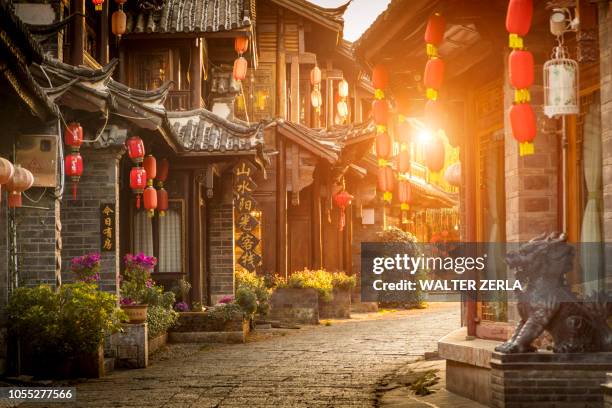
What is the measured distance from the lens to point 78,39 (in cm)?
2023

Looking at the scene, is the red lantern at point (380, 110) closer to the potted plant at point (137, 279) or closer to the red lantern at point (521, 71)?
the red lantern at point (521, 71)

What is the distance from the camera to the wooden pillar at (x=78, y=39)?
66.2ft

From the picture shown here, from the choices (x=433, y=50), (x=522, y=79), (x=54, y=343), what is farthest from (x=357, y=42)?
(x=54, y=343)

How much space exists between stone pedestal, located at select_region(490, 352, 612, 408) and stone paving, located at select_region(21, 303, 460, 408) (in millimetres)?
2735

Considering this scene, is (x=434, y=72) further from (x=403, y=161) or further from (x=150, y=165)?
(x=150, y=165)

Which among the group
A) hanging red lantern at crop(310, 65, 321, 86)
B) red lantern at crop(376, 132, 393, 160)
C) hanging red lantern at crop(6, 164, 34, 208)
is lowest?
hanging red lantern at crop(6, 164, 34, 208)

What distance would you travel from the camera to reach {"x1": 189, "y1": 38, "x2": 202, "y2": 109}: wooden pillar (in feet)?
88.6

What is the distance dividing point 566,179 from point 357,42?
365 centimetres

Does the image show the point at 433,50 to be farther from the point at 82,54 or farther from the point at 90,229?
the point at 82,54

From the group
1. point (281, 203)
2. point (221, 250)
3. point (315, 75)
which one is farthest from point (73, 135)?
point (315, 75)

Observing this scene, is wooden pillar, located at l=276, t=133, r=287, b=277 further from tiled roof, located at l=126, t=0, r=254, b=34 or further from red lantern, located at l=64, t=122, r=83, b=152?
red lantern, located at l=64, t=122, r=83, b=152

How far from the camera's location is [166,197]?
23750 millimetres

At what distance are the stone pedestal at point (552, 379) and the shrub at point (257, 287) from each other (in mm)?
14702

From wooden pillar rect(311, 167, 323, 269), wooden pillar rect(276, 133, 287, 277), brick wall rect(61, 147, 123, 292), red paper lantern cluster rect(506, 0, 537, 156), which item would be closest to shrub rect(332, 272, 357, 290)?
wooden pillar rect(276, 133, 287, 277)
